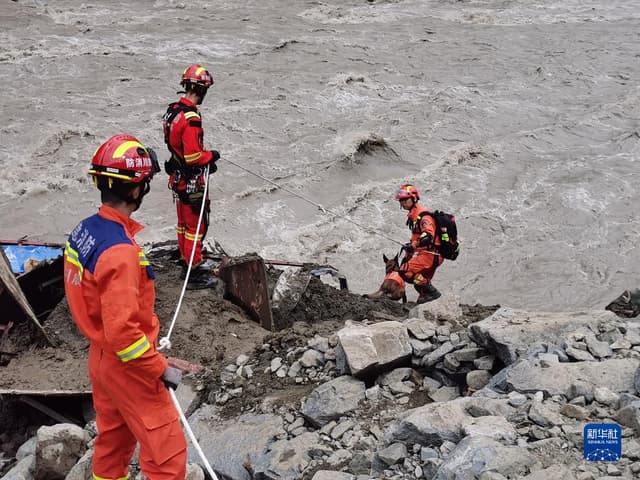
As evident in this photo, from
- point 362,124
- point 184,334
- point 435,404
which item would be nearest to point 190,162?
point 184,334

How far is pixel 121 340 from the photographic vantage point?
308 centimetres

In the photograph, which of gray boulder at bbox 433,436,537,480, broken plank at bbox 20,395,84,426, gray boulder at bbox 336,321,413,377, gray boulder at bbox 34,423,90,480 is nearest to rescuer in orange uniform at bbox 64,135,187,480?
gray boulder at bbox 34,423,90,480

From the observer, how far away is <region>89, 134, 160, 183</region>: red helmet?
319 centimetres

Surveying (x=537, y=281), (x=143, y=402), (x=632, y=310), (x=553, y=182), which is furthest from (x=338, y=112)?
(x=143, y=402)

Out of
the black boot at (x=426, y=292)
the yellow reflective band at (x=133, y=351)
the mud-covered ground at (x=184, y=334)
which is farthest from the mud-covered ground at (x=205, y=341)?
the yellow reflective band at (x=133, y=351)

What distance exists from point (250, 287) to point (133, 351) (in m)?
3.52

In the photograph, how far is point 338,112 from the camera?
1616 centimetres

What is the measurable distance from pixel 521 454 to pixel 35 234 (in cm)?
980

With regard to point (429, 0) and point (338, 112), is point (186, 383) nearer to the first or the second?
point (338, 112)

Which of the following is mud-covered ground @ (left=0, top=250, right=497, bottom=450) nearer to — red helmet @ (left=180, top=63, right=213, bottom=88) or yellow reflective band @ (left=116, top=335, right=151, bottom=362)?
yellow reflective band @ (left=116, top=335, right=151, bottom=362)

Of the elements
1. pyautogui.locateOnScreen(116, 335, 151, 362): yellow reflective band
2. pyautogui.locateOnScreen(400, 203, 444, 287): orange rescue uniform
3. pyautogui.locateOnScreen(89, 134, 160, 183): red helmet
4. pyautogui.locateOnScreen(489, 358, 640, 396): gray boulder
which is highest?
pyautogui.locateOnScreen(89, 134, 160, 183): red helmet

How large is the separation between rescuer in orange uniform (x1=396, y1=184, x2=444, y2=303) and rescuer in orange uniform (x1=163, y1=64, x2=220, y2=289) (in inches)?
95.6

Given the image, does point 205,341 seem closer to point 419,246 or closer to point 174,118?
point 174,118

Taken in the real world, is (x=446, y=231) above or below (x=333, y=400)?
below
